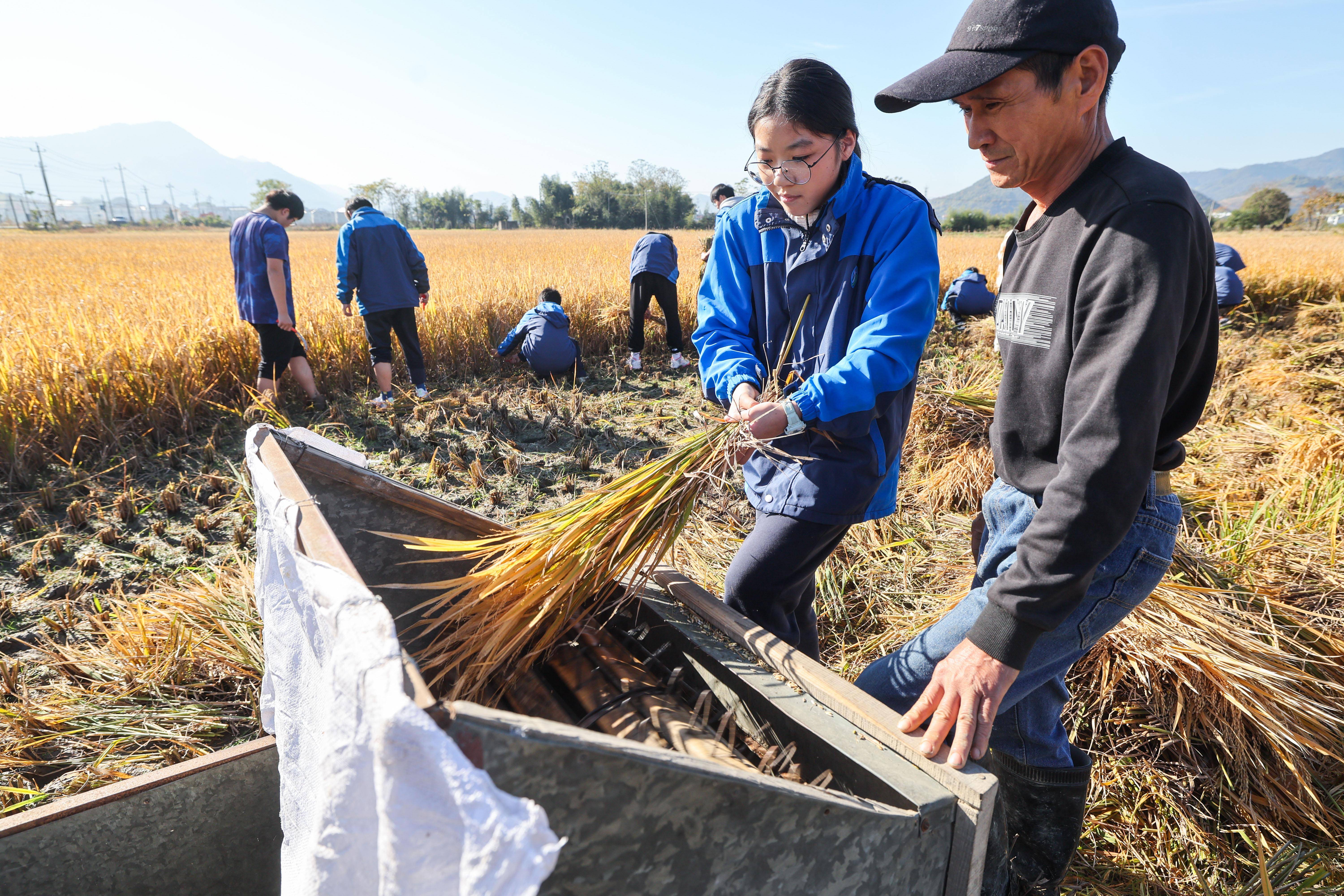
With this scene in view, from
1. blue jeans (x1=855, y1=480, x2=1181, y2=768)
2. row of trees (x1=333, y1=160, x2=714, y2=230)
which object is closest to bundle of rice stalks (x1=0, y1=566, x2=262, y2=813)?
blue jeans (x1=855, y1=480, x2=1181, y2=768)

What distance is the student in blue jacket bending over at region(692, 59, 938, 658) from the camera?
4.84 ft

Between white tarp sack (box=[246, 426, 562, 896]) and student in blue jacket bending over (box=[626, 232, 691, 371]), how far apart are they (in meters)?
5.91

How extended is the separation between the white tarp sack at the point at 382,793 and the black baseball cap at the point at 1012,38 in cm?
110

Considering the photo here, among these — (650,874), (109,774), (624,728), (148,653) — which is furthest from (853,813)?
(148,653)

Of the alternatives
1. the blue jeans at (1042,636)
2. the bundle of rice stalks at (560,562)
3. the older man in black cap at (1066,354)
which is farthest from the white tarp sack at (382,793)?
the blue jeans at (1042,636)

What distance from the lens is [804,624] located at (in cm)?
196

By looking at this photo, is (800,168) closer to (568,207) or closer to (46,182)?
(568,207)

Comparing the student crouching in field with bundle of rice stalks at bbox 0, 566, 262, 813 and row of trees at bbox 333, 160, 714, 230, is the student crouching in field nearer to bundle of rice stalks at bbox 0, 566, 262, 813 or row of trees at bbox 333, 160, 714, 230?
bundle of rice stalks at bbox 0, 566, 262, 813

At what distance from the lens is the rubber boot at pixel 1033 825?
136 centimetres

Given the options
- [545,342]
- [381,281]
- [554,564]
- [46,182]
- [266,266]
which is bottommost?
[545,342]

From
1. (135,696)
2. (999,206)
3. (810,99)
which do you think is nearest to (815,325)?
(810,99)

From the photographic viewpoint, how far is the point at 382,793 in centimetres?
68

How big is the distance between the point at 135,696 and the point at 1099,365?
2.66 meters

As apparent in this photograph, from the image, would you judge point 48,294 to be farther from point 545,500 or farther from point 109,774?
point 109,774
